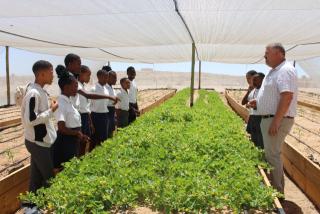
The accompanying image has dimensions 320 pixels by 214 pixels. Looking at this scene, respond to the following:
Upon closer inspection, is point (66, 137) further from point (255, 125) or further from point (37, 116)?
point (255, 125)

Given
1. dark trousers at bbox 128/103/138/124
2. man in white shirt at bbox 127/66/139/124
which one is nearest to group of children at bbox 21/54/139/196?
man in white shirt at bbox 127/66/139/124

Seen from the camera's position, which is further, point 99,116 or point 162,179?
point 99,116

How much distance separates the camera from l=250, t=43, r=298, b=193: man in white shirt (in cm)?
453

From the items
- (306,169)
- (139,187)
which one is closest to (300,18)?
(306,169)

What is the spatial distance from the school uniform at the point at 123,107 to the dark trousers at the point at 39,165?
3.86 meters

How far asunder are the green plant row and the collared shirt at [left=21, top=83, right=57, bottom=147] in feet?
1.37

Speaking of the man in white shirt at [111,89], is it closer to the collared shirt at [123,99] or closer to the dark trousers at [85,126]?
the collared shirt at [123,99]

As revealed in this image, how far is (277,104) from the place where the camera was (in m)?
4.71

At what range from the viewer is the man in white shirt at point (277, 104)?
14.9 ft

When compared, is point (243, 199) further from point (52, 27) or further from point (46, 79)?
point (52, 27)

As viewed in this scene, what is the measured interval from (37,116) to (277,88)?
2829 mm

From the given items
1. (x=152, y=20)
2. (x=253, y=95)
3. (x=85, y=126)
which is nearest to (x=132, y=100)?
(x=152, y=20)

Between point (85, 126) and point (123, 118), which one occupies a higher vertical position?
point (85, 126)

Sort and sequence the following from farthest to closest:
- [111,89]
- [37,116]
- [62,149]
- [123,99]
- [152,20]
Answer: [152,20] → [123,99] → [111,89] → [62,149] → [37,116]
